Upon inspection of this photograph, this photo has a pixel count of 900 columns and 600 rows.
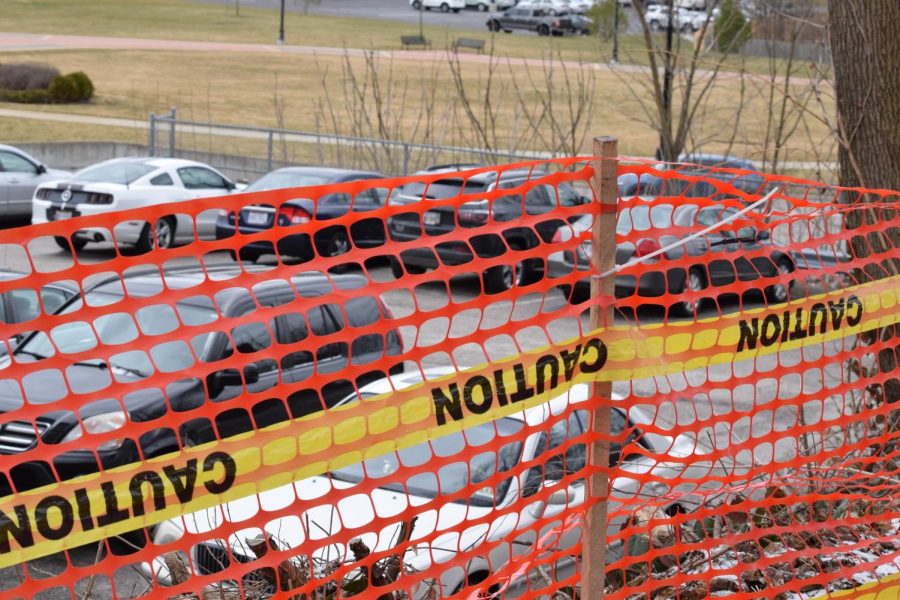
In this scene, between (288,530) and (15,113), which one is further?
(15,113)

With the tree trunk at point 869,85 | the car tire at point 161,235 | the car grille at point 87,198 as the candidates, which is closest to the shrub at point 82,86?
the car grille at point 87,198

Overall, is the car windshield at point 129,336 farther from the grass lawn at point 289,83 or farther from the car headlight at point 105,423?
the grass lawn at point 289,83

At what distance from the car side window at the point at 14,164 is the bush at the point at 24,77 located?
20.0m

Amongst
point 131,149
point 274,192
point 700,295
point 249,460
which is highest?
point 274,192

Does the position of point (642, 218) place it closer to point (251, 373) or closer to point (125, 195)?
point (125, 195)

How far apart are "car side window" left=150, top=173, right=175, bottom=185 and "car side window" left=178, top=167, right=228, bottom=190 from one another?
0.33 m

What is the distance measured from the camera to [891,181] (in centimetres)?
671

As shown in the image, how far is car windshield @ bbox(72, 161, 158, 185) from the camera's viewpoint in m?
19.0

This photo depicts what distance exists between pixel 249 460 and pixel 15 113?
1382 inches

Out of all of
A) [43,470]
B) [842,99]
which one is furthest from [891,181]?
[43,470]

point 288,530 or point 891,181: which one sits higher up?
point 891,181

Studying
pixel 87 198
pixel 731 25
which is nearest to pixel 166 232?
pixel 87 198

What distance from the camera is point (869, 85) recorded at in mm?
6664

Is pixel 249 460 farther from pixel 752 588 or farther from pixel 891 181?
pixel 891 181
